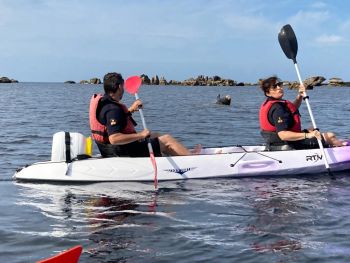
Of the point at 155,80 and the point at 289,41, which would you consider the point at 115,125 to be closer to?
the point at 289,41

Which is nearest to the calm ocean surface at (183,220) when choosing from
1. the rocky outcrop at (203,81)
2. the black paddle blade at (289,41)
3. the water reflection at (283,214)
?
the water reflection at (283,214)

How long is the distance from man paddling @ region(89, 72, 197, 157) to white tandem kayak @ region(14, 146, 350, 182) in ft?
0.68

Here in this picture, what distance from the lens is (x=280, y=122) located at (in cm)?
908

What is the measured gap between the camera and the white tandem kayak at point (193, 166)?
8.61 metres

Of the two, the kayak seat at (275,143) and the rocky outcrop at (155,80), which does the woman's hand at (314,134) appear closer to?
the kayak seat at (275,143)

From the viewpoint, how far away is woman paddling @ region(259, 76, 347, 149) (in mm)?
9094

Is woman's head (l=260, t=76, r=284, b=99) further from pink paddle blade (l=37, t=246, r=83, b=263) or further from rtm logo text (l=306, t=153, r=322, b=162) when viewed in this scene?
pink paddle blade (l=37, t=246, r=83, b=263)

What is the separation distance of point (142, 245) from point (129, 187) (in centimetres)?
302

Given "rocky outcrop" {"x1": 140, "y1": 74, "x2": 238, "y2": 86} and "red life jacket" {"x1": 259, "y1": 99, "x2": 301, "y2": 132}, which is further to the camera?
"rocky outcrop" {"x1": 140, "y1": 74, "x2": 238, "y2": 86}

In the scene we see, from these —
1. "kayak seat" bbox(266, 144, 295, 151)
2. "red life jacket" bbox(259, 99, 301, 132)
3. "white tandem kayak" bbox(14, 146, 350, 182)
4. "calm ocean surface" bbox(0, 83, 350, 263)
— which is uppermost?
"red life jacket" bbox(259, 99, 301, 132)

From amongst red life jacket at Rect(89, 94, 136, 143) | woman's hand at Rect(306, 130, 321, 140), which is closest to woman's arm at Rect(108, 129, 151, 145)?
red life jacket at Rect(89, 94, 136, 143)

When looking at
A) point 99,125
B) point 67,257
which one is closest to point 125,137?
point 99,125

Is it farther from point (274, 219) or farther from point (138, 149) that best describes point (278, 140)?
point (274, 219)

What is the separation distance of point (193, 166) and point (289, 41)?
3.95 meters
